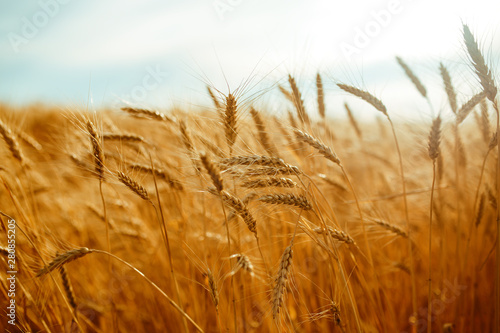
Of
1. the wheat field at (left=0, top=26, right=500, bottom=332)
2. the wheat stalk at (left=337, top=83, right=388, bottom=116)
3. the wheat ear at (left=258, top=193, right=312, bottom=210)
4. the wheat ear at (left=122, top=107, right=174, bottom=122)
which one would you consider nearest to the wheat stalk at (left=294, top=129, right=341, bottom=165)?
the wheat field at (left=0, top=26, right=500, bottom=332)

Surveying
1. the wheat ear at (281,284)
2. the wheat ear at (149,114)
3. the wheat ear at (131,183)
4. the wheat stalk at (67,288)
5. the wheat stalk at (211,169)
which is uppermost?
the wheat ear at (149,114)

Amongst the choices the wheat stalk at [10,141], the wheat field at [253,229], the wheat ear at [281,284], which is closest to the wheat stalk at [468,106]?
the wheat field at [253,229]

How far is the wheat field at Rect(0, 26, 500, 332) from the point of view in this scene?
4.66 feet

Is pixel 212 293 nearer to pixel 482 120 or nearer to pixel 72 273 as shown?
pixel 72 273

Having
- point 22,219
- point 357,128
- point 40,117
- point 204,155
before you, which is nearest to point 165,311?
point 22,219

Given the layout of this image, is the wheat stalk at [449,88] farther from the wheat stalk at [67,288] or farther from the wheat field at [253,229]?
the wheat stalk at [67,288]

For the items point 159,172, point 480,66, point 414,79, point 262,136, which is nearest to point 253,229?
point 159,172

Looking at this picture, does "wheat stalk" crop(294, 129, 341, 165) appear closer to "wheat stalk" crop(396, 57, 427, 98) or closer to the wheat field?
the wheat field

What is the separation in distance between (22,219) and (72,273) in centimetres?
97

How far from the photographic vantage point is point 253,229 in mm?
1371

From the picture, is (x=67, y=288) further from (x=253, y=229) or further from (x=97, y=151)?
(x=253, y=229)

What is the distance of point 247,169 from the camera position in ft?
4.64

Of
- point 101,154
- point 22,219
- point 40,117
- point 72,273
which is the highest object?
point 40,117

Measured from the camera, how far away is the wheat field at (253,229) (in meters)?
1.42
